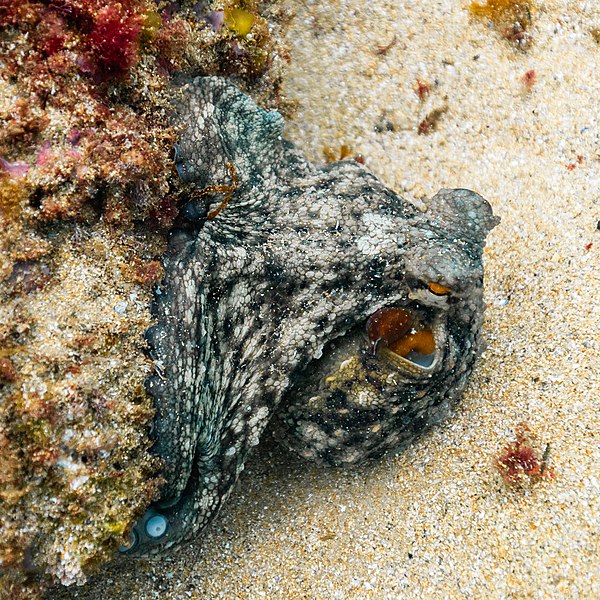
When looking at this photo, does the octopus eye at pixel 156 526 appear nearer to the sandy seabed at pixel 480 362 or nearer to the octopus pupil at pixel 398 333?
the sandy seabed at pixel 480 362

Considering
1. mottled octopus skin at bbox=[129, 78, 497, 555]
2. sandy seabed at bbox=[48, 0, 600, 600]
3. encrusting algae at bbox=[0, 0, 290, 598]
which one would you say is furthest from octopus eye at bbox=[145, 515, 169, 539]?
sandy seabed at bbox=[48, 0, 600, 600]

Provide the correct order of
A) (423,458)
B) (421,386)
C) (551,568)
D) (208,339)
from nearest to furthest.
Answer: (208,339) < (551,568) < (421,386) < (423,458)

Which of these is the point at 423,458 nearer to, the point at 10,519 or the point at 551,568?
the point at 551,568

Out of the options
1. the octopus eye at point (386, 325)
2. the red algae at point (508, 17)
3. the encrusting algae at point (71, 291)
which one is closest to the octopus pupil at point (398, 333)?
the octopus eye at point (386, 325)

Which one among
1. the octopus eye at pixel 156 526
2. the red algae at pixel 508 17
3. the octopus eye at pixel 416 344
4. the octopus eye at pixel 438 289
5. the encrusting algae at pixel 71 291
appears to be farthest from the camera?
the red algae at pixel 508 17

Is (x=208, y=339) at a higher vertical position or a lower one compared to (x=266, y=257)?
lower

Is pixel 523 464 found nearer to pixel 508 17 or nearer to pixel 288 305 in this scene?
pixel 288 305

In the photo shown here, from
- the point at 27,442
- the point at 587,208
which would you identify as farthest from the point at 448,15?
the point at 27,442
